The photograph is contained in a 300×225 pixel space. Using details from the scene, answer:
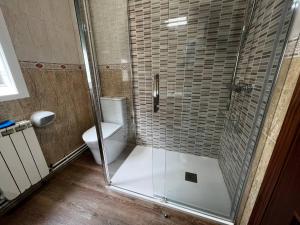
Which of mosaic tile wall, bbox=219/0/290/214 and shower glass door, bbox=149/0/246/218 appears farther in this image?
shower glass door, bbox=149/0/246/218

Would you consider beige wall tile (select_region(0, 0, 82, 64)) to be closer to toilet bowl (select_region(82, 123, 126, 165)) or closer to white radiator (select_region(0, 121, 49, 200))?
white radiator (select_region(0, 121, 49, 200))

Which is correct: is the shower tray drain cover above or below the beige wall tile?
below

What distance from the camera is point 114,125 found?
1.80 m

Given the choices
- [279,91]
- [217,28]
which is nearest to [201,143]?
[279,91]

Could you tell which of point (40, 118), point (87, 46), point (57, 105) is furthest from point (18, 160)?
point (87, 46)

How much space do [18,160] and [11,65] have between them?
0.84 m

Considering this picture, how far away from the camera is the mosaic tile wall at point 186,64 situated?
1.34 meters

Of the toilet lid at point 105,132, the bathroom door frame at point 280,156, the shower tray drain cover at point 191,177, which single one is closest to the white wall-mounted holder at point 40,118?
the toilet lid at point 105,132

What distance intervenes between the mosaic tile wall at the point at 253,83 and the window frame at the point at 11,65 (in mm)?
1960

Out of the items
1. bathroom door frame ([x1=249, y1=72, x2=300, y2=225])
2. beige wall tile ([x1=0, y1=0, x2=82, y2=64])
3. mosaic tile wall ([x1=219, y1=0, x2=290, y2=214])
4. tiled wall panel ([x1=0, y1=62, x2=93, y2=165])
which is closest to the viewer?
bathroom door frame ([x1=249, y1=72, x2=300, y2=225])

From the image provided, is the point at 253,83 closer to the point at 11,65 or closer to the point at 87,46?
the point at 87,46

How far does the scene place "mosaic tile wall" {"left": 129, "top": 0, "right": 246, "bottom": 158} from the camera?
1.34 metres

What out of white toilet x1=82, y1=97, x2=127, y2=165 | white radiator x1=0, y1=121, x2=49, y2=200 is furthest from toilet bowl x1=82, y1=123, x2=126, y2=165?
white radiator x1=0, y1=121, x2=49, y2=200

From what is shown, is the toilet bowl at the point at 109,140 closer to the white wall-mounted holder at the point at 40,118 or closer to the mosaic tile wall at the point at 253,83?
the white wall-mounted holder at the point at 40,118
